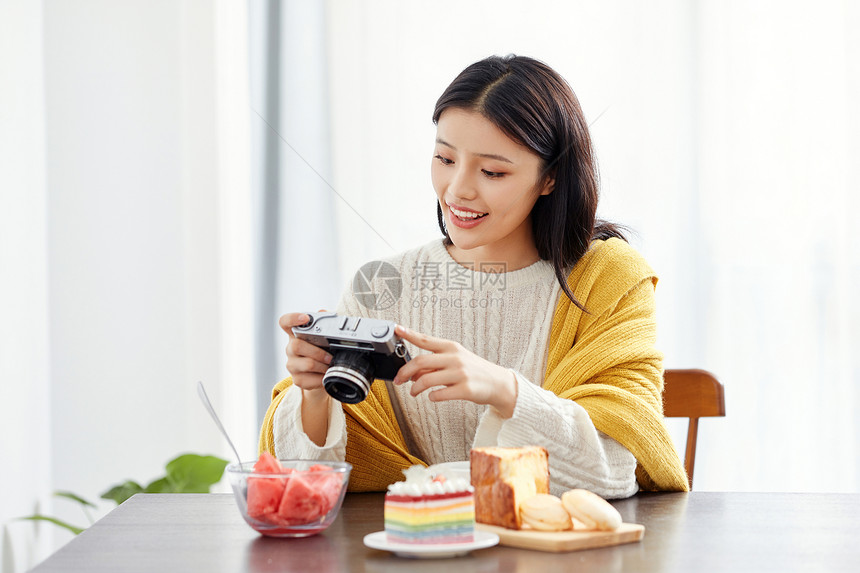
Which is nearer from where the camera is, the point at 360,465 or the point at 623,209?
the point at 360,465

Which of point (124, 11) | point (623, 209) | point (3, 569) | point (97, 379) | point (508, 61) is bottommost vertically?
point (3, 569)

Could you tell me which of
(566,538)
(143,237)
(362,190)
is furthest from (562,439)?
(143,237)

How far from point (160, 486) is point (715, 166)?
1.59 meters

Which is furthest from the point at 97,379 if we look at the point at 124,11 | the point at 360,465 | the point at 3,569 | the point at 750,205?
the point at 750,205

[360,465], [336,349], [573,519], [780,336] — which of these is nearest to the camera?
[573,519]

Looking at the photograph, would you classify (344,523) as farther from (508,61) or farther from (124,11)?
(124,11)

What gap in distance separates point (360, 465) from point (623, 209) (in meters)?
1.34

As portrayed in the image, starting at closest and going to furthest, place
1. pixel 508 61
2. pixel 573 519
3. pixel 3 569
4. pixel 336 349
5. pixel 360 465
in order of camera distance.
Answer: pixel 573 519, pixel 336 349, pixel 360 465, pixel 508 61, pixel 3 569

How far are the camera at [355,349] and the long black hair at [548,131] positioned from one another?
15.5 inches

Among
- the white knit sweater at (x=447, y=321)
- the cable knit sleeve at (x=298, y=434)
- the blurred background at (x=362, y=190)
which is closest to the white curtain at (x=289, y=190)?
the blurred background at (x=362, y=190)

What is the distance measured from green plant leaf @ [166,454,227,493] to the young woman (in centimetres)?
88

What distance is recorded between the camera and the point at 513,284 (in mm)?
1337

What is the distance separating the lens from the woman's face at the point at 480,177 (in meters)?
1.18

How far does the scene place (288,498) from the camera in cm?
78
